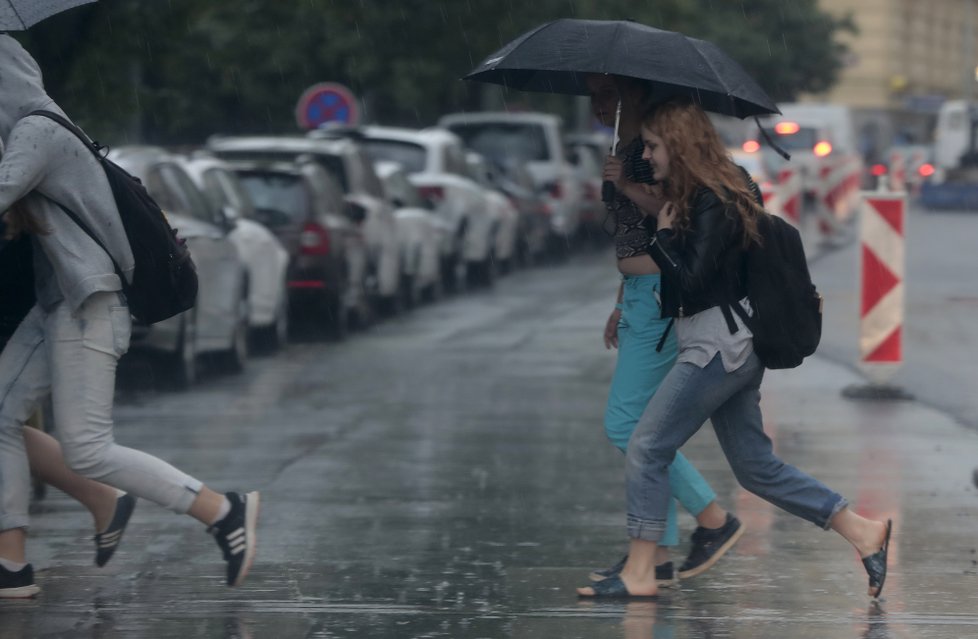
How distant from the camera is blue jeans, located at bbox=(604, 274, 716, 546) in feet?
20.5

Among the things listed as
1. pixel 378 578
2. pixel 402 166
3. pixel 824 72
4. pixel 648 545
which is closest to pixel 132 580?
pixel 378 578

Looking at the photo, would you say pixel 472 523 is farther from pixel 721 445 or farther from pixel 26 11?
pixel 26 11

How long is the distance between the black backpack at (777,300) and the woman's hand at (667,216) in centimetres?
26

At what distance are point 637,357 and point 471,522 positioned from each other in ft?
5.41

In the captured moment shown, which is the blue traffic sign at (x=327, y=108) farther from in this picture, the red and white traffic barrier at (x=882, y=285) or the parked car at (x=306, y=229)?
the red and white traffic barrier at (x=882, y=285)

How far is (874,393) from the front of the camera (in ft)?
39.2

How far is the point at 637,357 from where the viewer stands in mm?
6289

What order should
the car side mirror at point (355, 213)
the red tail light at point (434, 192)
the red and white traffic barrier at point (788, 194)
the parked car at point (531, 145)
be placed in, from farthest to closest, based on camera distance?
1. the parked car at point (531, 145)
2. the red and white traffic barrier at point (788, 194)
3. the red tail light at point (434, 192)
4. the car side mirror at point (355, 213)

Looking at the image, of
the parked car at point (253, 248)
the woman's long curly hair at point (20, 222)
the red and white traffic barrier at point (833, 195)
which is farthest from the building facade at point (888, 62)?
the woman's long curly hair at point (20, 222)

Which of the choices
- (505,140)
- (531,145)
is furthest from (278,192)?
(505,140)

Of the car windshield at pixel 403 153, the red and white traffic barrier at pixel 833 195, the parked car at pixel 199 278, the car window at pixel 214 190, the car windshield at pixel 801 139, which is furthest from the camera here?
the car windshield at pixel 801 139

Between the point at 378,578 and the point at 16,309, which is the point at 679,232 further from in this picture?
the point at 16,309

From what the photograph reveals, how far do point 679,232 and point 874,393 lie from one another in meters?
6.31

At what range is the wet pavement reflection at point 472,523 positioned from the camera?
19.5 ft
